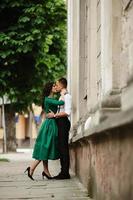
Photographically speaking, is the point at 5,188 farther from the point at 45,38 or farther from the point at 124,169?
the point at 45,38

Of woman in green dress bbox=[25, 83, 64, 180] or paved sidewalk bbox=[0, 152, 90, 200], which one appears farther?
woman in green dress bbox=[25, 83, 64, 180]

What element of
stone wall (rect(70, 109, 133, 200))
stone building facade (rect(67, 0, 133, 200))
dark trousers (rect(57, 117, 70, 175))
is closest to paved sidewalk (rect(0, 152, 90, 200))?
dark trousers (rect(57, 117, 70, 175))

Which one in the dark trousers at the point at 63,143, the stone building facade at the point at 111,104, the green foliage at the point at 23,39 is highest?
the green foliage at the point at 23,39

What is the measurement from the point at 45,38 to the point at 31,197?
525 inches

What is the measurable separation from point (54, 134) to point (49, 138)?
0.38 feet

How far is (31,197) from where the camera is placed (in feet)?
25.4

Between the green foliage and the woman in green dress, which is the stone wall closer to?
the woman in green dress

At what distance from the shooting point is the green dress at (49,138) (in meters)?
10.8

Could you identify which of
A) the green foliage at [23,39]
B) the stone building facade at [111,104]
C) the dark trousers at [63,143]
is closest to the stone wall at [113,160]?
the stone building facade at [111,104]

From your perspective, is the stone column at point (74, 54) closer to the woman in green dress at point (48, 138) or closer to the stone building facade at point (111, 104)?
the woman in green dress at point (48, 138)

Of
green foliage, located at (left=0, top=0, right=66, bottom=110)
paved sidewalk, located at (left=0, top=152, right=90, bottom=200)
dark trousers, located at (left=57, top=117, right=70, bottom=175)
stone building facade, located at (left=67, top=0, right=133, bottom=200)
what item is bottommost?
paved sidewalk, located at (left=0, top=152, right=90, bottom=200)

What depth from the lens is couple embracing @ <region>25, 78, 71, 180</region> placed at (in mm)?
10719

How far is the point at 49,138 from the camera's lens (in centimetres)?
1085

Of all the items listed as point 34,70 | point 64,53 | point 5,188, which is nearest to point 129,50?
point 5,188
